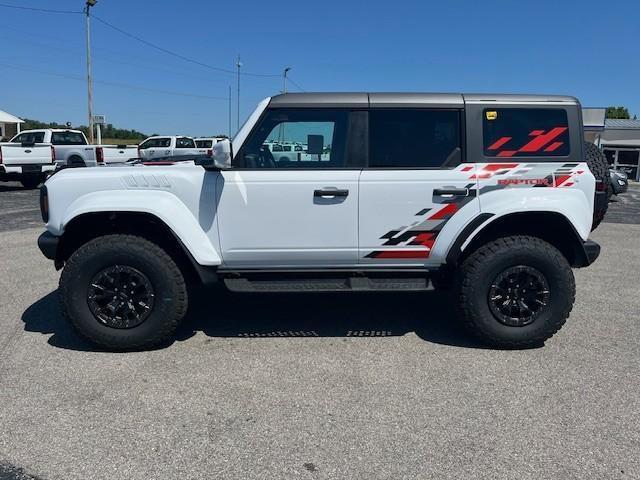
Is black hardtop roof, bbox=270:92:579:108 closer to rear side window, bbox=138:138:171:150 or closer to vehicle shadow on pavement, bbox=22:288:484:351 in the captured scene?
vehicle shadow on pavement, bbox=22:288:484:351

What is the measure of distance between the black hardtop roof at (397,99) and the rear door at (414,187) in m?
0.06

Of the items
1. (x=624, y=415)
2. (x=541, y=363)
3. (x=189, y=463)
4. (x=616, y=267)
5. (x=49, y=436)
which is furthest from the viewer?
(x=616, y=267)

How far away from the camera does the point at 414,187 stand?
3857 millimetres

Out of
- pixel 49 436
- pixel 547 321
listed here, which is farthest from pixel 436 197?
pixel 49 436

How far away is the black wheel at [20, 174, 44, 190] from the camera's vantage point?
1631 cm

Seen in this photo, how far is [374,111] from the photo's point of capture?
395cm

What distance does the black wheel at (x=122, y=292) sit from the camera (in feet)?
12.5

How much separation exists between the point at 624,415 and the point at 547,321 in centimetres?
103

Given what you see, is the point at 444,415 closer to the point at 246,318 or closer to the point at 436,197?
the point at 436,197

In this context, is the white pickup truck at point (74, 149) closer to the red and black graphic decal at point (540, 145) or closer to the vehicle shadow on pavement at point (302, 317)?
the vehicle shadow on pavement at point (302, 317)

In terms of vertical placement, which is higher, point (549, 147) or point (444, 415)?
point (549, 147)

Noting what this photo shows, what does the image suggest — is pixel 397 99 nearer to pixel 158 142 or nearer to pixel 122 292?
pixel 122 292

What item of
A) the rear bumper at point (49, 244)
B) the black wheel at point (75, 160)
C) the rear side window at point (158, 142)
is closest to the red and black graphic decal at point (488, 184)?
the rear bumper at point (49, 244)

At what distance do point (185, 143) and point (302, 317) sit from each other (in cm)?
2079
